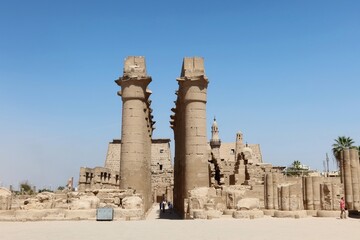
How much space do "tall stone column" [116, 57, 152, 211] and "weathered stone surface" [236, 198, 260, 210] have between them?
5410 millimetres

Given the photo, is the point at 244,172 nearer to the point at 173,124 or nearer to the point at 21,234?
the point at 173,124

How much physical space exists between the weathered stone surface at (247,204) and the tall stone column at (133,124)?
541 centimetres

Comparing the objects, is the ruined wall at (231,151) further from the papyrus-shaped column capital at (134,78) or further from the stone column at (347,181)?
the papyrus-shaped column capital at (134,78)

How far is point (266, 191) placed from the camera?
1841cm

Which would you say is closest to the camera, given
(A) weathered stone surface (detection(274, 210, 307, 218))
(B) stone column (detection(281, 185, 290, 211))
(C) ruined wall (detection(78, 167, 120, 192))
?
(A) weathered stone surface (detection(274, 210, 307, 218))

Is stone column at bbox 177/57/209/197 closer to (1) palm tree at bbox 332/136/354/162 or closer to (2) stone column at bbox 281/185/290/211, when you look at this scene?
(2) stone column at bbox 281/185/290/211

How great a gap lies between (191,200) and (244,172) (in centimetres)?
1048

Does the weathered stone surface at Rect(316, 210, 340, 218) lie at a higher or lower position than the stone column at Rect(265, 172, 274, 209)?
lower

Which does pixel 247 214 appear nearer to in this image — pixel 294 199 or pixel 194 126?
pixel 294 199

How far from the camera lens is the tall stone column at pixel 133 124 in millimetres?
18688

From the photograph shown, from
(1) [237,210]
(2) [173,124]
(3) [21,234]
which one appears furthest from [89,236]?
(2) [173,124]

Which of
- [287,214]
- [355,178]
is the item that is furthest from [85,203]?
[355,178]

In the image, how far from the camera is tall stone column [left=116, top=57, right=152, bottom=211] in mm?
18688

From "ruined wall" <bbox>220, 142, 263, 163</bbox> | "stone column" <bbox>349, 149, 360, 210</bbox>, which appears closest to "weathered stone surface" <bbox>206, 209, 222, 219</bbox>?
"stone column" <bbox>349, 149, 360, 210</bbox>
